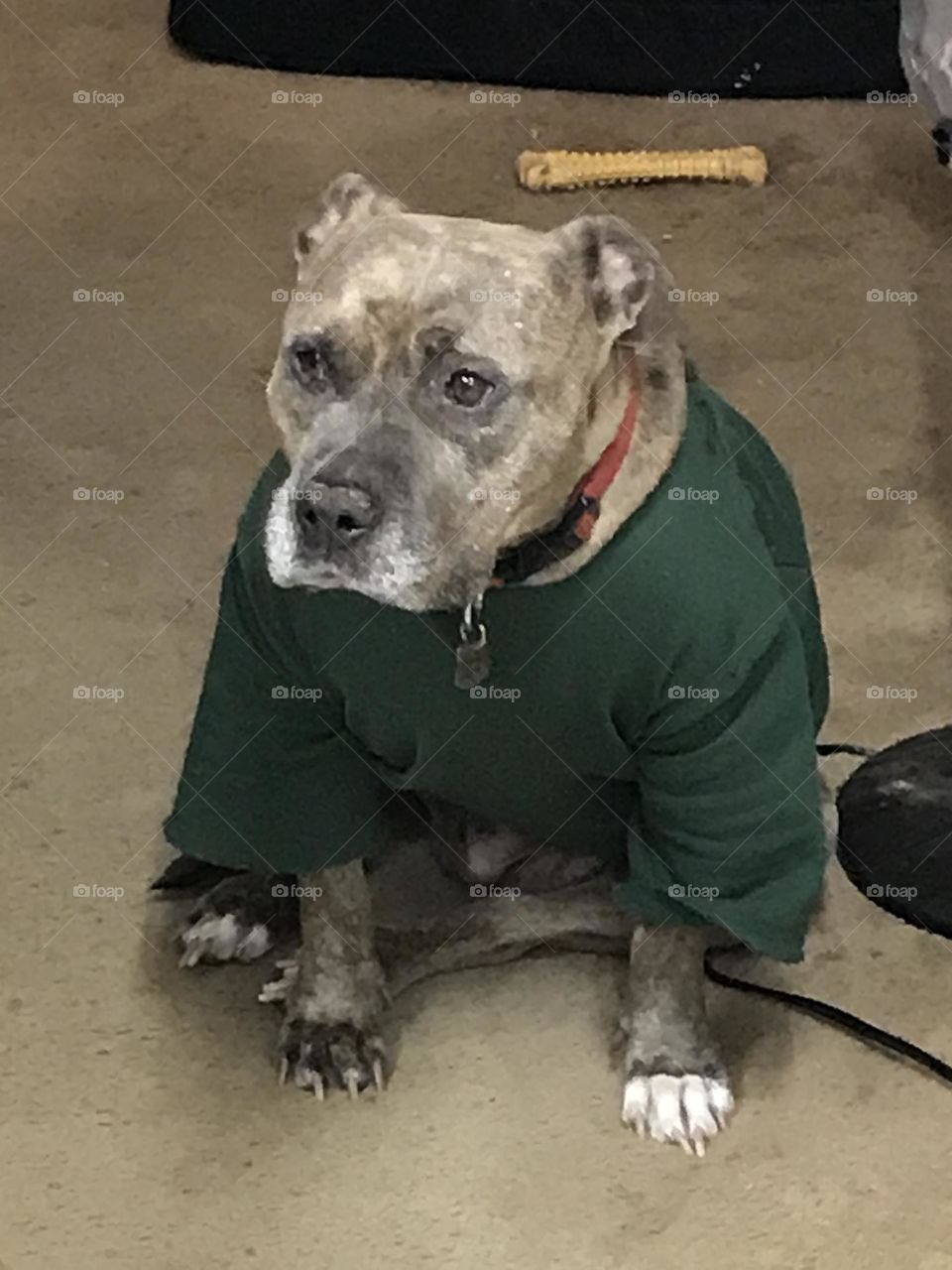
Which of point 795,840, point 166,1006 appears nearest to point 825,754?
point 795,840

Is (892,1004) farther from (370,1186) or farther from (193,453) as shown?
(193,453)

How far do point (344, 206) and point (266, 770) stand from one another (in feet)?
1.58

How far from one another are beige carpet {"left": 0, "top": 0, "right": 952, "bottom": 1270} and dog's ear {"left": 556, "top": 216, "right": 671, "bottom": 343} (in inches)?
26.1

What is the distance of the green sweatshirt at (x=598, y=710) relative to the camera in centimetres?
142

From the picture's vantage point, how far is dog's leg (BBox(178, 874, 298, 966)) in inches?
68.0

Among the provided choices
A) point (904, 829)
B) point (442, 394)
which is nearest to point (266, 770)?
point (442, 394)

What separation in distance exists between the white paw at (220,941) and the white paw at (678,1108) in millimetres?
377

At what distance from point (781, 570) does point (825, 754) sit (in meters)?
0.42

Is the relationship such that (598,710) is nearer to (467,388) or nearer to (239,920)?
(467,388)

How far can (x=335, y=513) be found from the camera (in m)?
1.30

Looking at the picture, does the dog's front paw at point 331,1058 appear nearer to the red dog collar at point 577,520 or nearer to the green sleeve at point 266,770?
the green sleeve at point 266,770

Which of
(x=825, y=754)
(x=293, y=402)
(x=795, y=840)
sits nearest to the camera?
(x=293, y=402)

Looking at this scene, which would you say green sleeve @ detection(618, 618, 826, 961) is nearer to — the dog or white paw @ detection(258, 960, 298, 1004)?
the dog

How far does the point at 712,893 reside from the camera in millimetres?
1525
